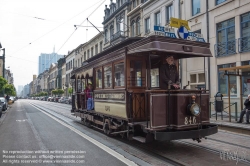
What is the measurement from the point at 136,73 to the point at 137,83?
0.33m

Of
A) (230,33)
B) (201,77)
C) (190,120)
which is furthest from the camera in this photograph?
(201,77)

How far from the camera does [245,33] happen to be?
1639 cm

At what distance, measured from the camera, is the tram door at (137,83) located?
8.00 m

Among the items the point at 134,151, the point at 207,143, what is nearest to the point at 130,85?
the point at 134,151

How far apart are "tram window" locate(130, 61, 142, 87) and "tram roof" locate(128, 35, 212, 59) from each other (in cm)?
52

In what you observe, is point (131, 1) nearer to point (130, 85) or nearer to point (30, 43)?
point (30, 43)

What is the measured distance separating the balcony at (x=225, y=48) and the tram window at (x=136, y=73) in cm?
1120

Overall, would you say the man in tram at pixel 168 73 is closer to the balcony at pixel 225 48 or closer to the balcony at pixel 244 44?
the balcony at pixel 244 44

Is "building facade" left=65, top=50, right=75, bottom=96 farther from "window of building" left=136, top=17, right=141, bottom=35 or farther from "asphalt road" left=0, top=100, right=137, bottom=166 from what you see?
"asphalt road" left=0, top=100, right=137, bottom=166

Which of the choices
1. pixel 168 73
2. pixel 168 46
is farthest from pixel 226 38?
pixel 168 46

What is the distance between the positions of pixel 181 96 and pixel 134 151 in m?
2.13

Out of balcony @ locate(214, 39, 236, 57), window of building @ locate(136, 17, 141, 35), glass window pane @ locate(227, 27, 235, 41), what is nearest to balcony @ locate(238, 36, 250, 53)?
balcony @ locate(214, 39, 236, 57)

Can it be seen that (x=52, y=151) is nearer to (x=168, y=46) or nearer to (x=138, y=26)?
(x=168, y=46)

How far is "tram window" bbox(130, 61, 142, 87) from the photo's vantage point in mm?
8172
